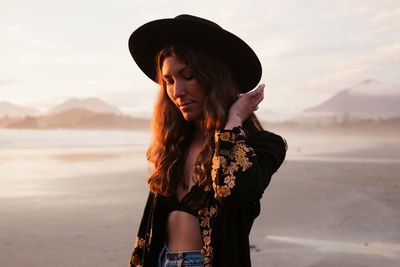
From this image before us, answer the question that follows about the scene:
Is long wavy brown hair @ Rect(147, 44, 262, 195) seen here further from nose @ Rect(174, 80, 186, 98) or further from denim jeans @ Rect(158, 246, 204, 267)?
denim jeans @ Rect(158, 246, 204, 267)

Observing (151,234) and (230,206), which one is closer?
(230,206)

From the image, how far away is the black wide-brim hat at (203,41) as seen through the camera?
1951 millimetres

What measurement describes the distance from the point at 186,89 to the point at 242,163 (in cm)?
48

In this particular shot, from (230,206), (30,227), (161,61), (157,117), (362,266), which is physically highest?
(161,61)

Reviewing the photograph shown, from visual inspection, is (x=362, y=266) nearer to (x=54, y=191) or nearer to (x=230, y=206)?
(x=230, y=206)

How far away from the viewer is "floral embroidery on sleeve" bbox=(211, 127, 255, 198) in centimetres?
176

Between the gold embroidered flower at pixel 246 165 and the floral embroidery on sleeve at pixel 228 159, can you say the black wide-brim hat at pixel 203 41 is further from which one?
the gold embroidered flower at pixel 246 165

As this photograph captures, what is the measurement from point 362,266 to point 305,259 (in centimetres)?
62

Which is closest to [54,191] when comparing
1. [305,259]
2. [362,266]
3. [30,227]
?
[30,227]

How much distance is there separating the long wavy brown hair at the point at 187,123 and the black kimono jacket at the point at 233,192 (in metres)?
0.09

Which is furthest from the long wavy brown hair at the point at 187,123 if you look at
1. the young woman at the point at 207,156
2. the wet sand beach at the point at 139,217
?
the wet sand beach at the point at 139,217

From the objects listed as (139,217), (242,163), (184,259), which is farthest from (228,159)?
(139,217)

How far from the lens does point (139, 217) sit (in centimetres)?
664

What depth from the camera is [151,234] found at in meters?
2.04
